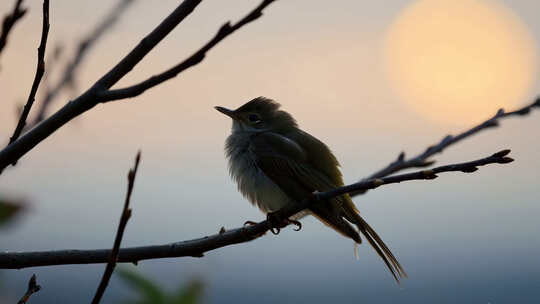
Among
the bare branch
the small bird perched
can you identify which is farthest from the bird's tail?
Result: the bare branch

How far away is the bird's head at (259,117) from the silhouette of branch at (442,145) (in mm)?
2794

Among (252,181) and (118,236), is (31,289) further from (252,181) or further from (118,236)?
(252,181)

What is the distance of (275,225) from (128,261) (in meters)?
1.23

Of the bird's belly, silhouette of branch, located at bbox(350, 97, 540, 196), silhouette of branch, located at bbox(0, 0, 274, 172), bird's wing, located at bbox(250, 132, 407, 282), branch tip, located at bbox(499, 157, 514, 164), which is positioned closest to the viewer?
silhouette of branch, located at bbox(0, 0, 274, 172)

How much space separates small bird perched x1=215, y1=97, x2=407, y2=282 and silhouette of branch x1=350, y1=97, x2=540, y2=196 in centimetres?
78

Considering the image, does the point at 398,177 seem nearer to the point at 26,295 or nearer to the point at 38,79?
the point at 38,79

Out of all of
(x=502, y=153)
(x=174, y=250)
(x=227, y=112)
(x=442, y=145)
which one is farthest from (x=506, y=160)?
(x=227, y=112)

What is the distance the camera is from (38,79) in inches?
96.7

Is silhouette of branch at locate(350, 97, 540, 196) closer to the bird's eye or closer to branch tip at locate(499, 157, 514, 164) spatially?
branch tip at locate(499, 157, 514, 164)

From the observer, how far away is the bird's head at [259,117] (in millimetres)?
7410

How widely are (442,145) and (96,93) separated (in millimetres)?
2944

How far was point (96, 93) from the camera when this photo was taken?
2.20 metres

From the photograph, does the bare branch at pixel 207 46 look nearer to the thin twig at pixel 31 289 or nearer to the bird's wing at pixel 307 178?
the thin twig at pixel 31 289

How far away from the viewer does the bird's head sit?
7.41 m
